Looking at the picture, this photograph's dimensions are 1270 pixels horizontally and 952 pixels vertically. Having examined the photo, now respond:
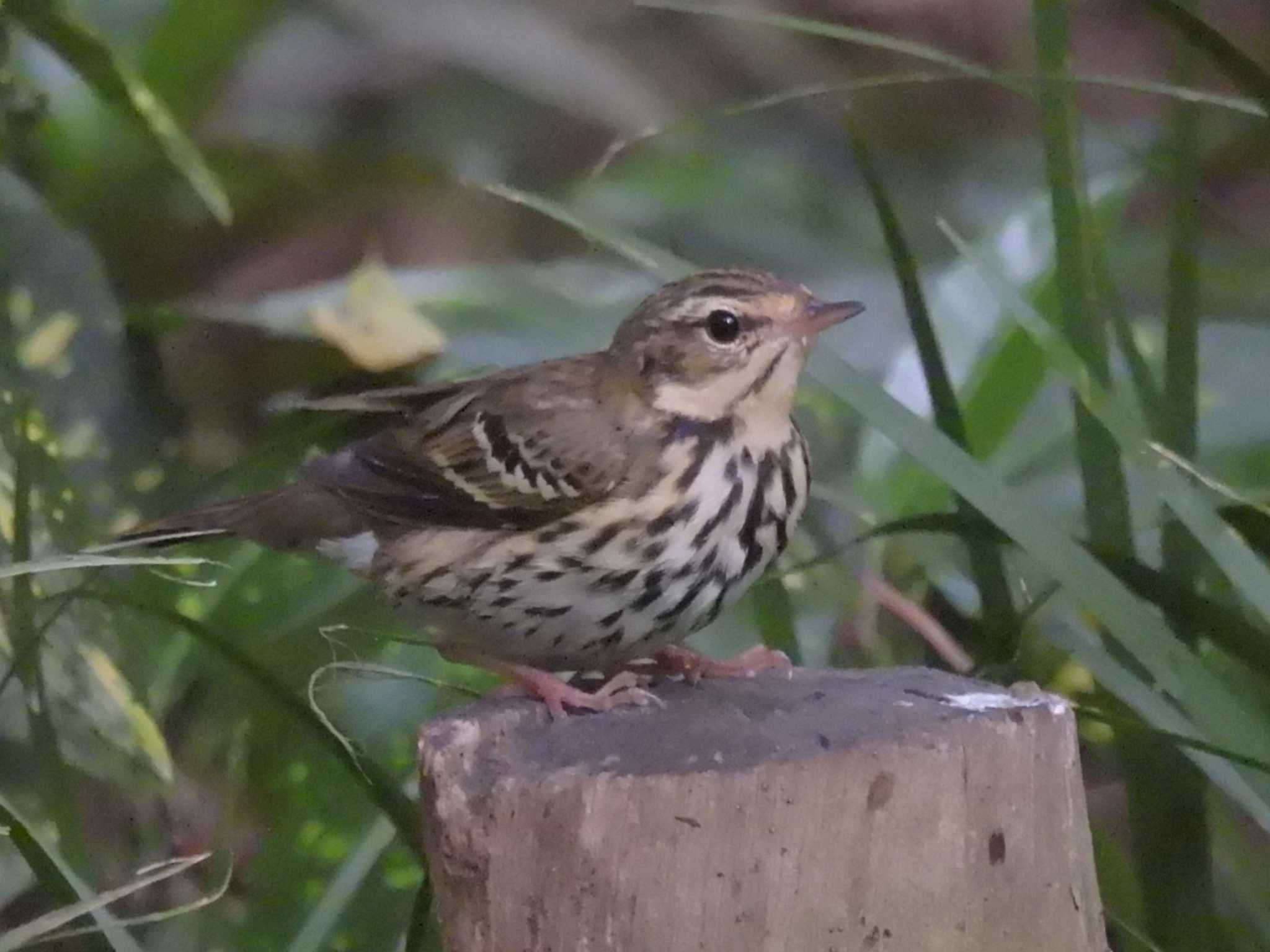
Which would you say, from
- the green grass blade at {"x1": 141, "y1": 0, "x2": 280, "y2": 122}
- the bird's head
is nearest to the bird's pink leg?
the bird's head

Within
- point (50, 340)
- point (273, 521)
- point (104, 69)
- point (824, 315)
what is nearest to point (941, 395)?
point (824, 315)

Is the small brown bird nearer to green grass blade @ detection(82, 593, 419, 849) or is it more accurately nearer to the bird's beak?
the bird's beak

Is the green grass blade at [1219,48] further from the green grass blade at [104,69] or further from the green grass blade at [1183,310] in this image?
the green grass blade at [104,69]

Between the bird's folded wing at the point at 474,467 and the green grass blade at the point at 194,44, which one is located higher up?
the green grass blade at the point at 194,44

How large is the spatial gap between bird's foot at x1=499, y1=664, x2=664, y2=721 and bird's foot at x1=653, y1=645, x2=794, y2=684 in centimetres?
5

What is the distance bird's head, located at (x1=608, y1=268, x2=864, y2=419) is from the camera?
1.52 meters

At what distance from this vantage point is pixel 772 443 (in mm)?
1571

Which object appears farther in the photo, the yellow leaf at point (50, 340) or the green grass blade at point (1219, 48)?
the yellow leaf at point (50, 340)

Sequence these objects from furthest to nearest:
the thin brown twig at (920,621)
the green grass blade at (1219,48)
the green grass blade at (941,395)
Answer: the thin brown twig at (920,621) → the green grass blade at (941,395) → the green grass blade at (1219,48)

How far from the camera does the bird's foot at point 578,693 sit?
1.30 metres

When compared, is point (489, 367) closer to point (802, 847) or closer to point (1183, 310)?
point (1183, 310)

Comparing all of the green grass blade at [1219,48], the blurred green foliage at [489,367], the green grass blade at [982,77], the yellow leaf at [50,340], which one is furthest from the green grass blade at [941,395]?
the yellow leaf at [50,340]

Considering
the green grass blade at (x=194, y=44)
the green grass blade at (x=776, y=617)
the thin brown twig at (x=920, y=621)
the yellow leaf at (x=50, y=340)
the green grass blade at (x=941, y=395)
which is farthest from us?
the green grass blade at (x=194, y=44)

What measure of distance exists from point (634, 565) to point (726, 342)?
227mm
